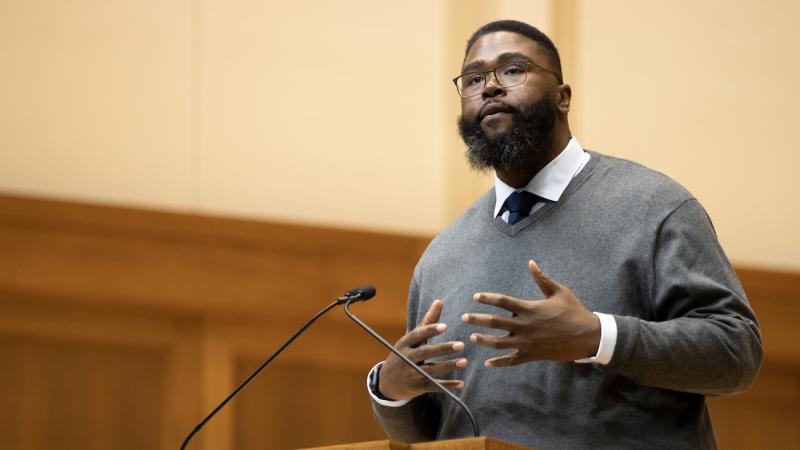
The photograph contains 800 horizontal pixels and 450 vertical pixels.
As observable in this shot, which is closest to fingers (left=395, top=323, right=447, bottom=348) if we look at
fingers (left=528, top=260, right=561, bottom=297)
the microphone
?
the microphone

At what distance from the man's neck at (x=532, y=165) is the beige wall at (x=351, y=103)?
2.31 m

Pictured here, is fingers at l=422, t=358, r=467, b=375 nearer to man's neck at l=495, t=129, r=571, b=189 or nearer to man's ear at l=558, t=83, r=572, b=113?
man's neck at l=495, t=129, r=571, b=189

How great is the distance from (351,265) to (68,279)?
1.09m

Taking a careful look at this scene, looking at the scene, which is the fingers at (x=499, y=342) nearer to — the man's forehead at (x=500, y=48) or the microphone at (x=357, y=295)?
the microphone at (x=357, y=295)

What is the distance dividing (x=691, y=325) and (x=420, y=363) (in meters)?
0.51

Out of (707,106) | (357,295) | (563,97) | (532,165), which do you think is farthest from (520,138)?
(707,106)

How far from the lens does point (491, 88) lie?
8.89 ft

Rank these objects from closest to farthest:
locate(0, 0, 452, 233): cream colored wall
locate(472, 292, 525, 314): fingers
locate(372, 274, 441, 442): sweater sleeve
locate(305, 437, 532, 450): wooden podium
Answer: locate(305, 437, 532, 450): wooden podium, locate(472, 292, 525, 314): fingers, locate(372, 274, 441, 442): sweater sleeve, locate(0, 0, 452, 233): cream colored wall

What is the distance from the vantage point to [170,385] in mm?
4637

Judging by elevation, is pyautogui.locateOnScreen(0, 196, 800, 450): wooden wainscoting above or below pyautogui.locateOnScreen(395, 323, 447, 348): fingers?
below

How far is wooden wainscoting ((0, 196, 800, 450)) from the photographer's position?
4.49 metres

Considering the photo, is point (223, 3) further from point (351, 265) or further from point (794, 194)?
point (794, 194)

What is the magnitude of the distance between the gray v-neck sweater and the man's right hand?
12 centimetres

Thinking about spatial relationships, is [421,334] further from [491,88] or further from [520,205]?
[491,88]
